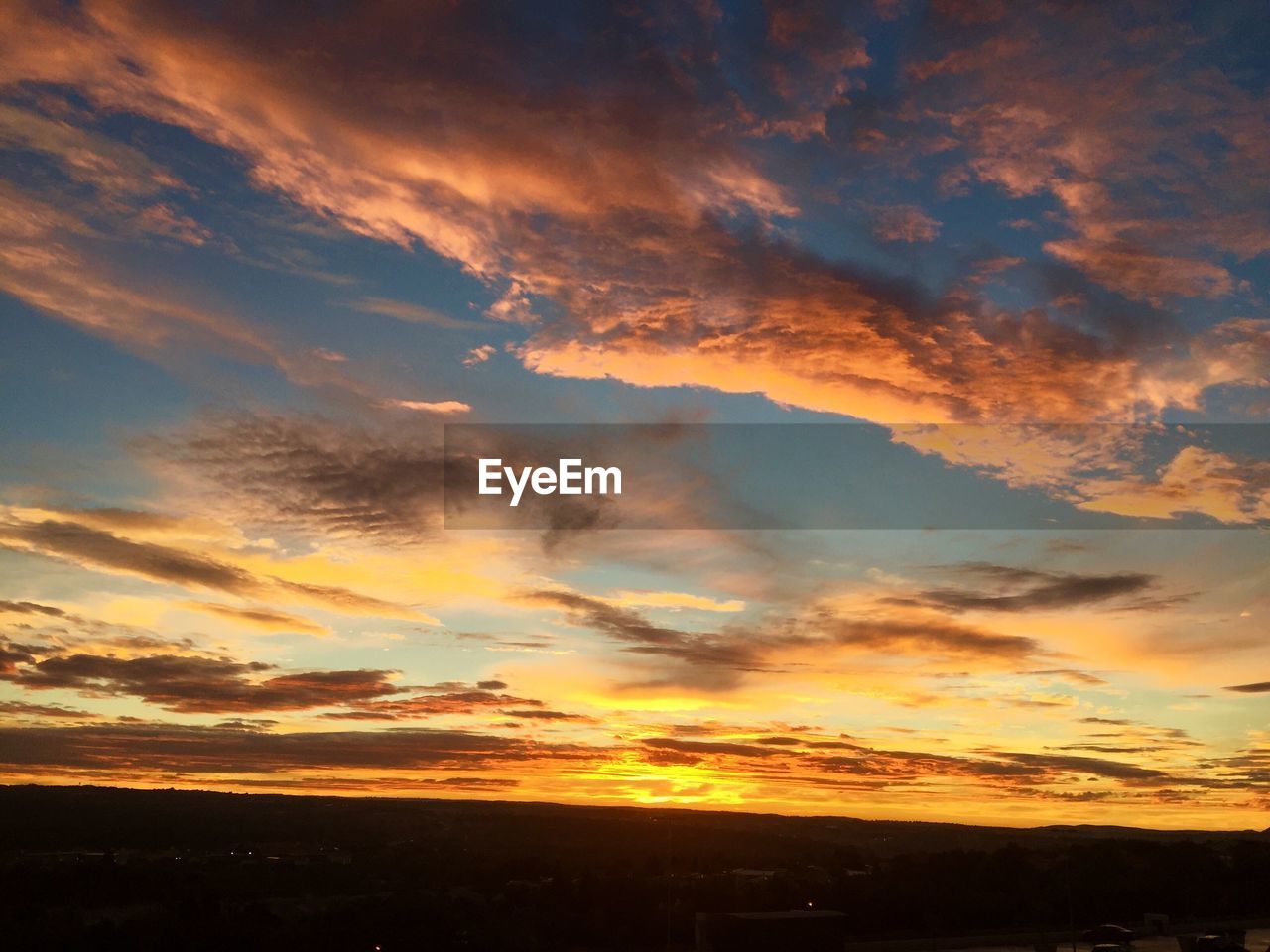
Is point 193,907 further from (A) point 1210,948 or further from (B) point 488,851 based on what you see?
(B) point 488,851

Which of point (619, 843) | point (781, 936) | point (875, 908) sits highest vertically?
point (781, 936)

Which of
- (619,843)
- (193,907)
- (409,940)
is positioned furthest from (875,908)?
(619,843)

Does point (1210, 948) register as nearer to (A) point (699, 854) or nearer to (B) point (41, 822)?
(A) point (699, 854)

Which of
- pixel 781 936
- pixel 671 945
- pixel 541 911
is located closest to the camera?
pixel 781 936

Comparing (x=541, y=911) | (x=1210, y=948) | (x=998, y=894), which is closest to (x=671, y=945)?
(x=541, y=911)

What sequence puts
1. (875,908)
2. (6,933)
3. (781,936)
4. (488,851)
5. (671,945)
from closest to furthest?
(781,936)
(6,933)
(671,945)
(875,908)
(488,851)

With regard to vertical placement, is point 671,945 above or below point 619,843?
above

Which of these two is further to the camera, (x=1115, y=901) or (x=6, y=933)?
(x=1115, y=901)

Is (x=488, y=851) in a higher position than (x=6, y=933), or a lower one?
lower

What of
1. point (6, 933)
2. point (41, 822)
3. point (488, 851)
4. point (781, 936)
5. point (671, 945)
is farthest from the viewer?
point (41, 822)
